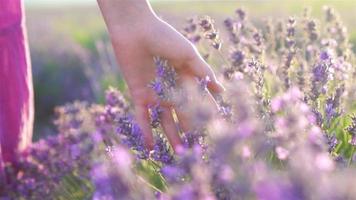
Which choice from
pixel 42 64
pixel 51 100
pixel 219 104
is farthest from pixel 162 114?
pixel 42 64

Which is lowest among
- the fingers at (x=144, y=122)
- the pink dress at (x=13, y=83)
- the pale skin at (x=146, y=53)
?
the pink dress at (x=13, y=83)

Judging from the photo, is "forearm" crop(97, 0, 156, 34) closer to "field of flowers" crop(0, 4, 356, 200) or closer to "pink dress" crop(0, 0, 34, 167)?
"field of flowers" crop(0, 4, 356, 200)

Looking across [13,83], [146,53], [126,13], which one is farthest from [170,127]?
[13,83]

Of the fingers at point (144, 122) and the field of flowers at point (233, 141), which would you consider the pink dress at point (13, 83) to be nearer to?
the field of flowers at point (233, 141)

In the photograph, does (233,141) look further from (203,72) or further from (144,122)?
(144,122)

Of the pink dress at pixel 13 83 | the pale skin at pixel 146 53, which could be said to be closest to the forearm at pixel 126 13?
the pale skin at pixel 146 53

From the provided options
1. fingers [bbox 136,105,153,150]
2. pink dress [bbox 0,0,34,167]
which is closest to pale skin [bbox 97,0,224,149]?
fingers [bbox 136,105,153,150]
